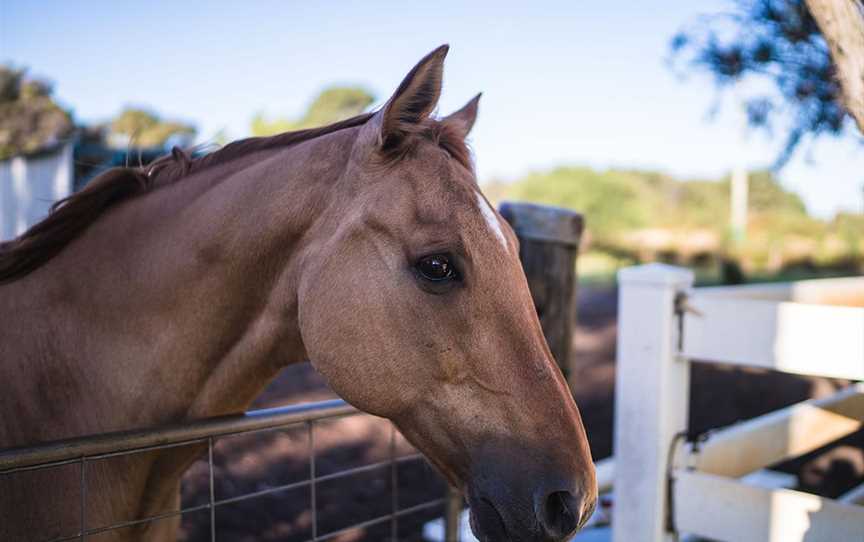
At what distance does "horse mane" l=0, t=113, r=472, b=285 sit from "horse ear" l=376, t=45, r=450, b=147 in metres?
0.15

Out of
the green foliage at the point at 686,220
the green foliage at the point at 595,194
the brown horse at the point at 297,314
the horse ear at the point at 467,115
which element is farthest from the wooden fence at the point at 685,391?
the green foliage at the point at 595,194

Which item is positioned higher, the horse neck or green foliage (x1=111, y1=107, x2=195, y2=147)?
green foliage (x1=111, y1=107, x2=195, y2=147)

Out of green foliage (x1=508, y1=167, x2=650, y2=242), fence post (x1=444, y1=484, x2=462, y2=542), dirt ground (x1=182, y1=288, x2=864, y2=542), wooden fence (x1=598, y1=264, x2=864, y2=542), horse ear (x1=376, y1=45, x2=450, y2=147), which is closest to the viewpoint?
horse ear (x1=376, y1=45, x2=450, y2=147)

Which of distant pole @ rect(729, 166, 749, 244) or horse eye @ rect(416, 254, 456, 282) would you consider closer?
horse eye @ rect(416, 254, 456, 282)

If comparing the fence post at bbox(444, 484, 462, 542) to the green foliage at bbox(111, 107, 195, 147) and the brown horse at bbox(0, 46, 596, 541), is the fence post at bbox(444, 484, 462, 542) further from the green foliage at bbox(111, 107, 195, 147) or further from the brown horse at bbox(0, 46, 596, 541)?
the green foliage at bbox(111, 107, 195, 147)

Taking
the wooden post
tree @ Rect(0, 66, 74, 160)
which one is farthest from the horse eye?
tree @ Rect(0, 66, 74, 160)

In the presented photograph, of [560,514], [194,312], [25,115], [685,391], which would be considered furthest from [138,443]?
[25,115]

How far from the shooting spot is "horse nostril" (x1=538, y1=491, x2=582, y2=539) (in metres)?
1.35

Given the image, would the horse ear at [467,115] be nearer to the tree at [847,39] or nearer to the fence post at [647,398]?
the fence post at [647,398]

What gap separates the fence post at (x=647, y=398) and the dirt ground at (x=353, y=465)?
1.20 m

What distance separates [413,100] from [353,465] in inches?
179

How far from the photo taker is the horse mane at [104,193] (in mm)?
1889

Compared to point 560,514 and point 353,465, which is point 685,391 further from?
point 353,465

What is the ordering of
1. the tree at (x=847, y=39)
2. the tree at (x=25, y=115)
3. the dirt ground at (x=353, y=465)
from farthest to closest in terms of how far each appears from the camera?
the tree at (x=25, y=115)
the dirt ground at (x=353, y=465)
the tree at (x=847, y=39)
